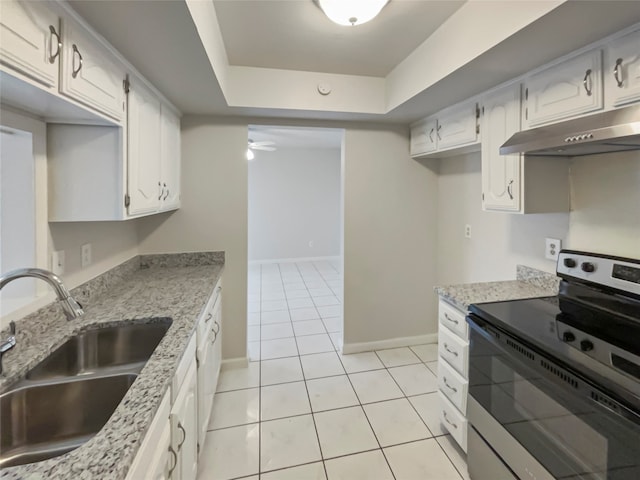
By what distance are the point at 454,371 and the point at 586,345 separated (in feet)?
2.40

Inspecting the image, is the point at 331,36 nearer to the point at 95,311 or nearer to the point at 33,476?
the point at 95,311

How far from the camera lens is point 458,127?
7.41ft

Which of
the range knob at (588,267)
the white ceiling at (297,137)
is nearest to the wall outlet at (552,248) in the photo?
the range knob at (588,267)

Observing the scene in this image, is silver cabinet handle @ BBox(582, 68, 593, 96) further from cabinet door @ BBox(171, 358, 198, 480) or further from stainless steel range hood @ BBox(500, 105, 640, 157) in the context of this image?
cabinet door @ BBox(171, 358, 198, 480)

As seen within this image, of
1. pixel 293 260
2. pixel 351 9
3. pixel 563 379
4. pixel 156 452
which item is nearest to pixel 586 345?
pixel 563 379

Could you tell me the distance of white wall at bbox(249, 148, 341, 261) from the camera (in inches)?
264

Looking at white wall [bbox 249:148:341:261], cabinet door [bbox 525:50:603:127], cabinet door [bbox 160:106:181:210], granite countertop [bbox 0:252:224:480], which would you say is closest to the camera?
granite countertop [bbox 0:252:224:480]

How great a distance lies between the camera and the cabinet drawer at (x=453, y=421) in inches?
66.2

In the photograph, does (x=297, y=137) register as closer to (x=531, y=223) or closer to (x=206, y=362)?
(x=531, y=223)

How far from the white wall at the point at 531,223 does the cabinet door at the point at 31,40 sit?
239 cm

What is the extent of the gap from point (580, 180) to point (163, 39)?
7.19 feet

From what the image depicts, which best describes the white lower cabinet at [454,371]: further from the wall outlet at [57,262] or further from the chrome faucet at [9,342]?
the wall outlet at [57,262]

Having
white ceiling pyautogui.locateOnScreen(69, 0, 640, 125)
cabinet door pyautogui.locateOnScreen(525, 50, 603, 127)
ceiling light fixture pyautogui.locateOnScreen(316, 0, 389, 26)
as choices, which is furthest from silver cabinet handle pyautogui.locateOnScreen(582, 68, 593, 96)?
ceiling light fixture pyautogui.locateOnScreen(316, 0, 389, 26)

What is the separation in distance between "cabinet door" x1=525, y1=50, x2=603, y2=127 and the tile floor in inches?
73.9
